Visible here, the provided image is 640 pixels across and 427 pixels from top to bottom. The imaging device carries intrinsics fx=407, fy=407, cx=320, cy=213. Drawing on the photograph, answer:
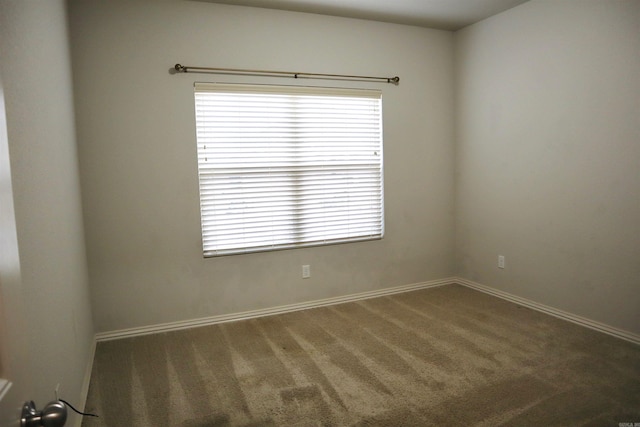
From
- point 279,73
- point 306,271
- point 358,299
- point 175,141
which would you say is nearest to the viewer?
point 175,141

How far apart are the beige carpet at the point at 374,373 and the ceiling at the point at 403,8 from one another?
2.67 m

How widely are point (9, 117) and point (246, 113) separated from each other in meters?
2.29

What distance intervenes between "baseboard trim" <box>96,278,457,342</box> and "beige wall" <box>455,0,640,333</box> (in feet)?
2.40

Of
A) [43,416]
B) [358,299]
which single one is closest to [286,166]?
[358,299]

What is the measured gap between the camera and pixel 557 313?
342 centimetres

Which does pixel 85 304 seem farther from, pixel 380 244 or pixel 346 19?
pixel 346 19

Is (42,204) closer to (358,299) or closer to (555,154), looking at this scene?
(358,299)

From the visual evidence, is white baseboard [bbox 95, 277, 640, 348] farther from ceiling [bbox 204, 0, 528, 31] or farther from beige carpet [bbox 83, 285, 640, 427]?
ceiling [bbox 204, 0, 528, 31]

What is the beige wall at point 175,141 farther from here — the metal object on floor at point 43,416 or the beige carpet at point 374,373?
the metal object on floor at point 43,416

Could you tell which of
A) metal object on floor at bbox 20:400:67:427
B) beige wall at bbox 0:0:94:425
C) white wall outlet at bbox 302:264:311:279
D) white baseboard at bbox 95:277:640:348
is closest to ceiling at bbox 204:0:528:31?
beige wall at bbox 0:0:94:425

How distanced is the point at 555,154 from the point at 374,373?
2.34 meters

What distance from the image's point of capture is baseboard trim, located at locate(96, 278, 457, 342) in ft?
10.6

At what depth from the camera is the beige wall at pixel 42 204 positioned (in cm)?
126

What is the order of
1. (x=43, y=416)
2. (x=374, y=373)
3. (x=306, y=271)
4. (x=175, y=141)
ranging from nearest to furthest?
1. (x=43, y=416)
2. (x=374, y=373)
3. (x=175, y=141)
4. (x=306, y=271)
